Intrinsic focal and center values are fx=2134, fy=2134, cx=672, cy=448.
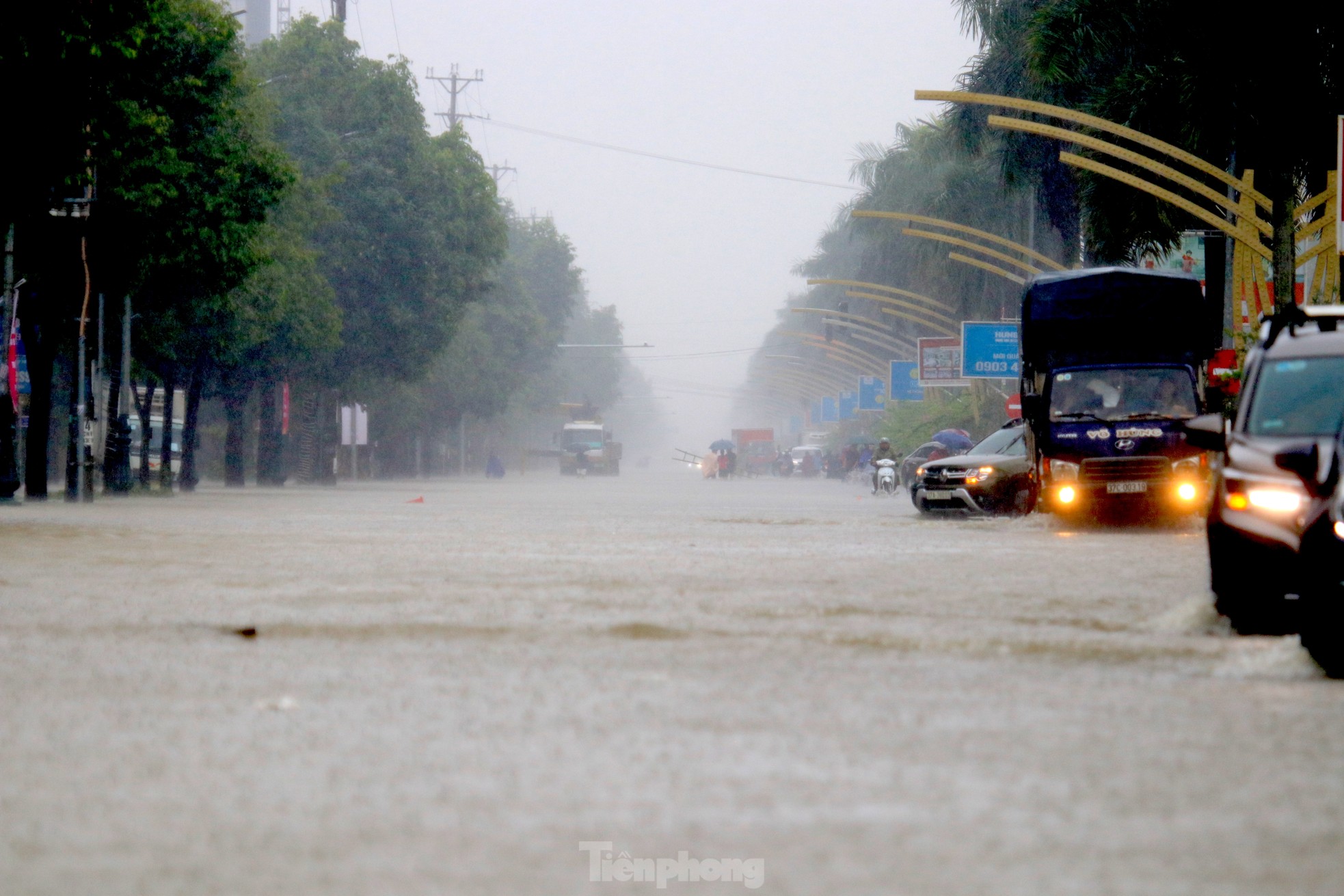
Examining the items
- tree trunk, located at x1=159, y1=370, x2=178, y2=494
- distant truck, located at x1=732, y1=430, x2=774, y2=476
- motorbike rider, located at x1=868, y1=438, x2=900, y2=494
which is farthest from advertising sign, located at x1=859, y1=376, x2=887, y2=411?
tree trunk, located at x1=159, y1=370, x2=178, y2=494

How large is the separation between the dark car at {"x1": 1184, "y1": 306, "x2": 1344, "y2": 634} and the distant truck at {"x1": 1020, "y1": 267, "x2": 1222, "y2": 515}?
1405 centimetres

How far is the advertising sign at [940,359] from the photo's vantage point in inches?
2581

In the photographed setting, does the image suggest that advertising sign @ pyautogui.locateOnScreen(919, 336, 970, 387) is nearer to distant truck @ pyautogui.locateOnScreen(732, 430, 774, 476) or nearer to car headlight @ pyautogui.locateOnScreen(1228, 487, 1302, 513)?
car headlight @ pyautogui.locateOnScreen(1228, 487, 1302, 513)

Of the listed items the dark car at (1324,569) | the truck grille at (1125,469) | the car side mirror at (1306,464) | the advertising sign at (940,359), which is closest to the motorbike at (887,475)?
the advertising sign at (940,359)

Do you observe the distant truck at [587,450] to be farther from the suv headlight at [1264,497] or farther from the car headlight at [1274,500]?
the car headlight at [1274,500]

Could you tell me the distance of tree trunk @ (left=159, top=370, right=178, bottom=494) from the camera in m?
45.1

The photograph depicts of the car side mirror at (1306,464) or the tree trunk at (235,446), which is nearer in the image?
the car side mirror at (1306,464)

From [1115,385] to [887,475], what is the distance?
2759 cm

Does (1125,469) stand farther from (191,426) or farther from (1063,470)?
(191,426)

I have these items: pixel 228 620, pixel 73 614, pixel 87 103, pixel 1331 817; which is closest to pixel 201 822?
pixel 1331 817

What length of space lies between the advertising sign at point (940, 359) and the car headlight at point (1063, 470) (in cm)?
3805

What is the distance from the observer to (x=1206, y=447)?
12.1 metres

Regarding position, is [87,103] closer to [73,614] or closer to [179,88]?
[179,88]

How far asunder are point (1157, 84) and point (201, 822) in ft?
97.4
